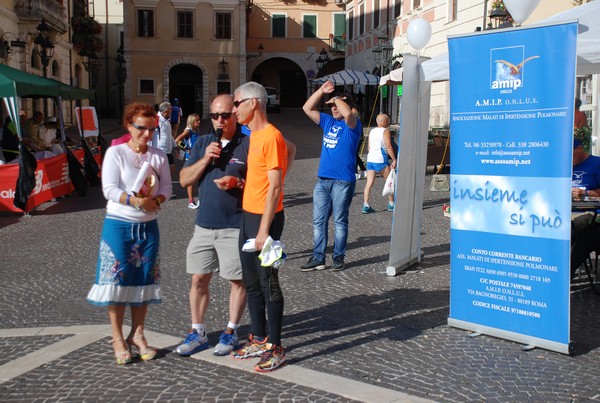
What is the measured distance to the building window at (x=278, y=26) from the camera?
162 ft

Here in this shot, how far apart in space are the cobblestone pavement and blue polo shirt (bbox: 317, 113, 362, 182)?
99cm

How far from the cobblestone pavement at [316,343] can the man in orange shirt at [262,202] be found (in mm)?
310

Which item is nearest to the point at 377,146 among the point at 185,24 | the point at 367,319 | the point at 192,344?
the point at 367,319

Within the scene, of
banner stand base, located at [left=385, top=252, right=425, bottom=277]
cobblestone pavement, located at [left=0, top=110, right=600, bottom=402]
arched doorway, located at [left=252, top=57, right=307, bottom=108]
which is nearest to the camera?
cobblestone pavement, located at [left=0, top=110, right=600, bottom=402]

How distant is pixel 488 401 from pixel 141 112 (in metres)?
2.66

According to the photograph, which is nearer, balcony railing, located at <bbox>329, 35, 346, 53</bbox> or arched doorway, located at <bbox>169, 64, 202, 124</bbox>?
arched doorway, located at <bbox>169, 64, 202, 124</bbox>

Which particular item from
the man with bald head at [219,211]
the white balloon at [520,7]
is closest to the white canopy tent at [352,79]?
the white balloon at [520,7]

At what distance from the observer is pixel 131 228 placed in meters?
4.28

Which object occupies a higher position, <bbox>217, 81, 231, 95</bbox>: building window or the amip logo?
<bbox>217, 81, 231, 95</bbox>: building window

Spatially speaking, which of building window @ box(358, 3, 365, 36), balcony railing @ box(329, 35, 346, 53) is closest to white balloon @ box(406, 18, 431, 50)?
building window @ box(358, 3, 365, 36)

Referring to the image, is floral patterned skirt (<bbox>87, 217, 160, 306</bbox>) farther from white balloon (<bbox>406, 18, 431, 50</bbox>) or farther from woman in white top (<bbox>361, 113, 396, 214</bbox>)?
woman in white top (<bbox>361, 113, 396, 214</bbox>)

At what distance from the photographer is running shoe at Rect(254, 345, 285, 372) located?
4230 mm

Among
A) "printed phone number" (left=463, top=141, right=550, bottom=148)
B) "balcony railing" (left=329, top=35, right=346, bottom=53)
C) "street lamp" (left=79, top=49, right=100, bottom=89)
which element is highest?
"balcony railing" (left=329, top=35, right=346, bottom=53)

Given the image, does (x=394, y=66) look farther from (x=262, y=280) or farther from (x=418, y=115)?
(x=262, y=280)
